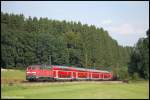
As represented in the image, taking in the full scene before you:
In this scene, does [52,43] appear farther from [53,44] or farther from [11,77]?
[11,77]

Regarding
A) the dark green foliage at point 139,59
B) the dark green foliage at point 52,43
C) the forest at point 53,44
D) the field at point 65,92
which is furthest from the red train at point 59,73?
the dark green foliage at point 52,43

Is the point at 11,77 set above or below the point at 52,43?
below

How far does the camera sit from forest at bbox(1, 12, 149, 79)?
109m

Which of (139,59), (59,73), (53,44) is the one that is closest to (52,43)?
(53,44)

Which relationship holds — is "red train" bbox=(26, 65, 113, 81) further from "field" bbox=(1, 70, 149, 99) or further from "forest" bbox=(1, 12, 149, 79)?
"forest" bbox=(1, 12, 149, 79)

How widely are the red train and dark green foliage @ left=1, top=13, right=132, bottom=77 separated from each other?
15.9 metres

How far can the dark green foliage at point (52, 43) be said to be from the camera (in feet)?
Answer: 362

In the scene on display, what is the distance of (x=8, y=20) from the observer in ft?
404

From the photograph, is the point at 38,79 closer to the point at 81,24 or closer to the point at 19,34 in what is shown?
the point at 19,34

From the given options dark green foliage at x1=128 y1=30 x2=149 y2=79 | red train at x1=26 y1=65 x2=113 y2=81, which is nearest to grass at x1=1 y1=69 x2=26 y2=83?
red train at x1=26 y1=65 x2=113 y2=81

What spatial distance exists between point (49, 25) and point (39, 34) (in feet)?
54.1

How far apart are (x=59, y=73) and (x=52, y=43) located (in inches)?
2453

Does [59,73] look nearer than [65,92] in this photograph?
No

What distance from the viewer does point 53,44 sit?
402 feet
